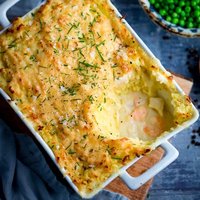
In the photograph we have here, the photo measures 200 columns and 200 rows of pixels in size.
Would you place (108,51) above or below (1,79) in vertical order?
below

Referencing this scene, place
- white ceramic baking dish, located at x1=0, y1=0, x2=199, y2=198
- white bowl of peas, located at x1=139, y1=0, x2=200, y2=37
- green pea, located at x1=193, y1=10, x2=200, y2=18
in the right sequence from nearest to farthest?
white ceramic baking dish, located at x1=0, y1=0, x2=199, y2=198 → white bowl of peas, located at x1=139, y1=0, x2=200, y2=37 → green pea, located at x1=193, y1=10, x2=200, y2=18

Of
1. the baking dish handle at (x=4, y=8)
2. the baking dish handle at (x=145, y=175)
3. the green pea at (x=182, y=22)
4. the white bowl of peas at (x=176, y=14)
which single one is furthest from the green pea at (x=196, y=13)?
the baking dish handle at (x=4, y=8)

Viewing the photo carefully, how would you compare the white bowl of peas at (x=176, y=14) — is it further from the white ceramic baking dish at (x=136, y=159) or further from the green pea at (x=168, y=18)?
the white ceramic baking dish at (x=136, y=159)

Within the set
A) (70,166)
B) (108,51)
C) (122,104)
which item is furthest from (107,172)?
(108,51)

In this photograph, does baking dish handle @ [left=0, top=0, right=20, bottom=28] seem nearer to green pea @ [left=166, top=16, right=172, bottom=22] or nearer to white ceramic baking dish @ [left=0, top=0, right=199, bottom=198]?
white ceramic baking dish @ [left=0, top=0, right=199, bottom=198]

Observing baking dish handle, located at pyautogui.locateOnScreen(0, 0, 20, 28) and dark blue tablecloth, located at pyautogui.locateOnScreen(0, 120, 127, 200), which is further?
dark blue tablecloth, located at pyautogui.locateOnScreen(0, 120, 127, 200)

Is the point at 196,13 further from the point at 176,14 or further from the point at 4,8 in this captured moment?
the point at 4,8

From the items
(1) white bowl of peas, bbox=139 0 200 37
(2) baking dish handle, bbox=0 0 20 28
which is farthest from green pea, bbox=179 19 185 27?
(2) baking dish handle, bbox=0 0 20 28

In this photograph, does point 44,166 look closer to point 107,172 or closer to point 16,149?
point 16,149
